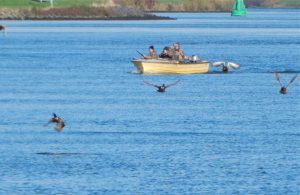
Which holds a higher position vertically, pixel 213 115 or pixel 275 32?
pixel 213 115

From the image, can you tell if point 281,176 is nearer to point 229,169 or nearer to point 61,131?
point 229,169

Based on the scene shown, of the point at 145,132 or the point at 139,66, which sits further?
the point at 139,66

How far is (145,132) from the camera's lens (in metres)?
49.5

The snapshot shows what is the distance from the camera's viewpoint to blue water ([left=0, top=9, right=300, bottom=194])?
1506 inches

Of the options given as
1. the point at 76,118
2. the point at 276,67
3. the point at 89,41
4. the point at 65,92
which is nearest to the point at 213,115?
the point at 76,118

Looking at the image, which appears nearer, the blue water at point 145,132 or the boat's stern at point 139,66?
the blue water at point 145,132

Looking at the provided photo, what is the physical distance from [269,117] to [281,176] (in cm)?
1645

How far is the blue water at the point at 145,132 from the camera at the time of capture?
38250 mm

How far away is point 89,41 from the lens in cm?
14362

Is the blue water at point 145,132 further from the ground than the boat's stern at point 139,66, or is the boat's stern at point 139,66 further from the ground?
the blue water at point 145,132

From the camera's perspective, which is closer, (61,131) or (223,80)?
(61,131)

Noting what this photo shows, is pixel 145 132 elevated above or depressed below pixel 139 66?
above

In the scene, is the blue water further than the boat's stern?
No

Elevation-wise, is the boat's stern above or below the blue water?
below
